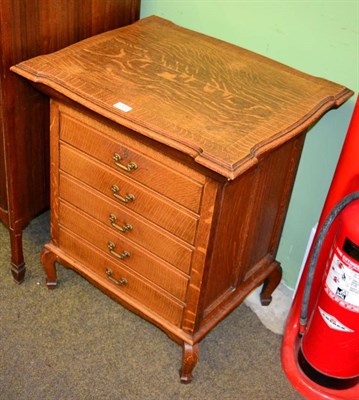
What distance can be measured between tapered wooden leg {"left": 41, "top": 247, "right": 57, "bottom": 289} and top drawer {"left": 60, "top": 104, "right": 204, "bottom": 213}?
0.44 m

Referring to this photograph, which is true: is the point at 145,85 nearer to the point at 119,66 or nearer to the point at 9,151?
the point at 119,66

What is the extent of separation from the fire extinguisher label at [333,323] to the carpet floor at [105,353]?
280 millimetres

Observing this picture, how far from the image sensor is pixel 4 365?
1884mm

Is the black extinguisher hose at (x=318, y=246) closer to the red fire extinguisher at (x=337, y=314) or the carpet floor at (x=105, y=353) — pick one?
the red fire extinguisher at (x=337, y=314)

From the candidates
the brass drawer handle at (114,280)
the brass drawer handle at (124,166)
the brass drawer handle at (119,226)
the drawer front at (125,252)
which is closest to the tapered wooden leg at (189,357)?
the drawer front at (125,252)

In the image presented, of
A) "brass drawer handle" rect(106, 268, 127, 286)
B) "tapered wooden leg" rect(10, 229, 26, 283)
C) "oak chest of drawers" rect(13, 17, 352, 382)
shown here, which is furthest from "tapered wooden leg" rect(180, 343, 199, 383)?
"tapered wooden leg" rect(10, 229, 26, 283)

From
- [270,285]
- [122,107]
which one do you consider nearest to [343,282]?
[270,285]

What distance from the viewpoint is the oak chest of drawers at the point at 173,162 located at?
59.8 inches

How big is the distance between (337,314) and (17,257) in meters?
1.01

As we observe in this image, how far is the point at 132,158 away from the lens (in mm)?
1621

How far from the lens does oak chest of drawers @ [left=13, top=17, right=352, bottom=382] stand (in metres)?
1.52

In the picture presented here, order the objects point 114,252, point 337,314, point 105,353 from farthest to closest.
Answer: point 105,353 → point 114,252 → point 337,314

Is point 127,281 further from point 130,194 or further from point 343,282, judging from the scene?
point 343,282

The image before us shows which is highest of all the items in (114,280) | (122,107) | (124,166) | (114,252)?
(122,107)
